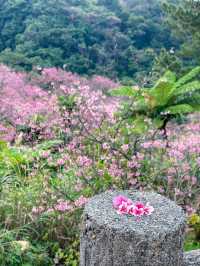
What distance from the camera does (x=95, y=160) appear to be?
467 cm

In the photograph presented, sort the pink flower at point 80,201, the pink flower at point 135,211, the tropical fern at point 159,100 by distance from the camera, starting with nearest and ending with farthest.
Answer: the pink flower at point 135,211, the pink flower at point 80,201, the tropical fern at point 159,100

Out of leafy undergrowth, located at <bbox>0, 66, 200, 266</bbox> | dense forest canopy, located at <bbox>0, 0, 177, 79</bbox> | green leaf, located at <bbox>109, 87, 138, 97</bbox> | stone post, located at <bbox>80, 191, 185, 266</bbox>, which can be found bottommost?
dense forest canopy, located at <bbox>0, 0, 177, 79</bbox>

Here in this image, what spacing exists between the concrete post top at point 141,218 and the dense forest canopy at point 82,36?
12665mm

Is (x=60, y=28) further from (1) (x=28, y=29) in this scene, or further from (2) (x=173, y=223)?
(2) (x=173, y=223)

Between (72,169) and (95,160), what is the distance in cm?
29

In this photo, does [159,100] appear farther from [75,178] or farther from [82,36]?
[82,36]

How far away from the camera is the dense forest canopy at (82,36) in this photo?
17.3 meters

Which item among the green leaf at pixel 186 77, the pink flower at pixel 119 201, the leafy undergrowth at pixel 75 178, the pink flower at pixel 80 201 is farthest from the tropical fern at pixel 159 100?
the pink flower at pixel 119 201

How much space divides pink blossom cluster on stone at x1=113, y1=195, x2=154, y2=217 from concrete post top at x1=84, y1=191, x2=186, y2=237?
0.03 metres

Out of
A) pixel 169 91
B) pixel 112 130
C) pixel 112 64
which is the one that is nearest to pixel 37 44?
pixel 112 64

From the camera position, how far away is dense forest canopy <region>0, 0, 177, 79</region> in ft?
56.7

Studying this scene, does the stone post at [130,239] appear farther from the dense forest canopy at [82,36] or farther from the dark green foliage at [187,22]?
the dense forest canopy at [82,36]

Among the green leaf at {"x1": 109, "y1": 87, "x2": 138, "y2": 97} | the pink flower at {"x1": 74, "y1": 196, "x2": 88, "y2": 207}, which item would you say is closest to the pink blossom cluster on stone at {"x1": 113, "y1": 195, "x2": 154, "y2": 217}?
the pink flower at {"x1": 74, "y1": 196, "x2": 88, "y2": 207}

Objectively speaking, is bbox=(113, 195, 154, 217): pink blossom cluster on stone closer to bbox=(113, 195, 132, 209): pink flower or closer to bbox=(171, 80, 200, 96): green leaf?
bbox=(113, 195, 132, 209): pink flower
